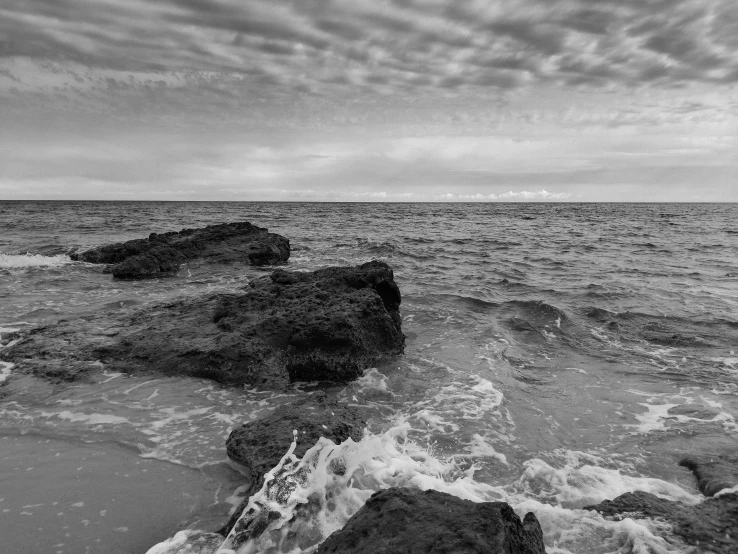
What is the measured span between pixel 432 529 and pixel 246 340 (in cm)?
524

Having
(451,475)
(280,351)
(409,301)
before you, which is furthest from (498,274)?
(451,475)

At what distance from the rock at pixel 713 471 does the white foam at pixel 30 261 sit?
Result: 64.2ft

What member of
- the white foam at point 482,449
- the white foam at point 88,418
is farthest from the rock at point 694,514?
the white foam at point 88,418

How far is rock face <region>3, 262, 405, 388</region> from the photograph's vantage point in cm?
737

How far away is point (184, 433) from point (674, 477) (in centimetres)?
556

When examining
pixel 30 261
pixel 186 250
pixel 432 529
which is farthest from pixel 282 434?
pixel 30 261

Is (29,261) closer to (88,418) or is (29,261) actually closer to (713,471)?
(88,418)

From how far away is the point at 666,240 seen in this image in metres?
30.6

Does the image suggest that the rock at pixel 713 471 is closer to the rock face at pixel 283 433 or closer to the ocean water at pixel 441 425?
the ocean water at pixel 441 425

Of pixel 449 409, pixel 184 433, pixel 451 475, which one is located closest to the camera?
pixel 451 475

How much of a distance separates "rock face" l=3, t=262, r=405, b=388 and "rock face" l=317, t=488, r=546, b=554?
410cm

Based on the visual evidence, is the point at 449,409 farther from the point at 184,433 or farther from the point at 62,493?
the point at 62,493

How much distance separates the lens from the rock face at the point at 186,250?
51.2 feet

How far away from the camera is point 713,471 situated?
498cm
